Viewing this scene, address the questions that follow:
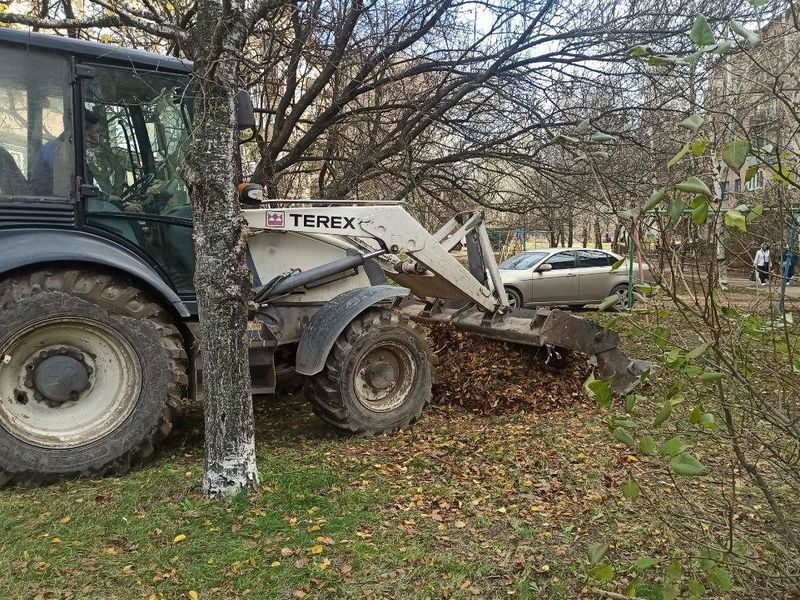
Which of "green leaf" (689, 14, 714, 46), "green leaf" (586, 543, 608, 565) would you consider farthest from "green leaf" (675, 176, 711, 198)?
"green leaf" (586, 543, 608, 565)

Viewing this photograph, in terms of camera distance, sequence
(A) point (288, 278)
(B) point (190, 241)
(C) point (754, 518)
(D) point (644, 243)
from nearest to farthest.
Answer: (D) point (644, 243) → (C) point (754, 518) → (B) point (190, 241) → (A) point (288, 278)

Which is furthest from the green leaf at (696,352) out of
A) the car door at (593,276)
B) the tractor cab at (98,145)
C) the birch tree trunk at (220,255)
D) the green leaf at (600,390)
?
the car door at (593,276)

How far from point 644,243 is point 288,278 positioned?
340cm

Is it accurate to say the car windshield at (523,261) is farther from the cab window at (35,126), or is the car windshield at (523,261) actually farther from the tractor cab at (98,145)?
the cab window at (35,126)

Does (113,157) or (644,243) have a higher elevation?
(113,157)

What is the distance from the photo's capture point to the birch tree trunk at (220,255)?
3.68m

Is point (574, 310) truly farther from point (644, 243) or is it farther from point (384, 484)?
point (644, 243)

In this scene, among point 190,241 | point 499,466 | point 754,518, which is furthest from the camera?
point 190,241

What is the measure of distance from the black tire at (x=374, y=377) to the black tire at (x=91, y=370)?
1.09 meters

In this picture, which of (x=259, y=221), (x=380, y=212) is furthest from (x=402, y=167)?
(x=259, y=221)

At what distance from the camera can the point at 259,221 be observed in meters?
5.16

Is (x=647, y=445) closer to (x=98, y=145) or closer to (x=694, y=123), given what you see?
(x=694, y=123)

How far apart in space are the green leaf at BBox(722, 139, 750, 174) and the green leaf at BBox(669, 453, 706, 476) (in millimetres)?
805

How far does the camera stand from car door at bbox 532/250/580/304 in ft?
46.6
